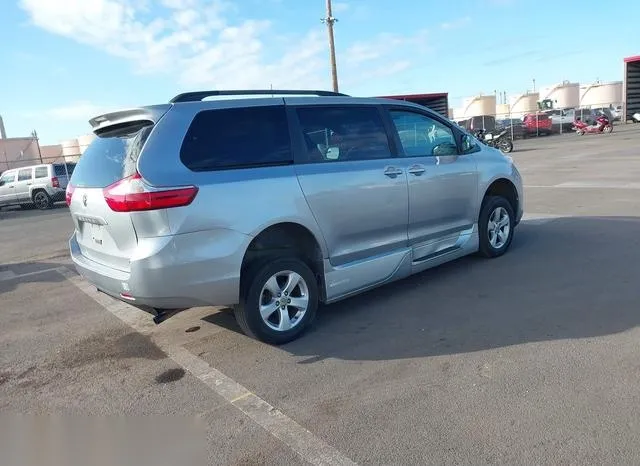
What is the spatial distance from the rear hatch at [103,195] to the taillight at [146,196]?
7 centimetres

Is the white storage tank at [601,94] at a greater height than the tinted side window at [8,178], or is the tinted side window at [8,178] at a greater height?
the white storage tank at [601,94]

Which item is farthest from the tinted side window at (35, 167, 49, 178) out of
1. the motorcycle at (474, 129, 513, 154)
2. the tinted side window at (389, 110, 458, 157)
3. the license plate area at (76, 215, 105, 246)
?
the motorcycle at (474, 129, 513, 154)

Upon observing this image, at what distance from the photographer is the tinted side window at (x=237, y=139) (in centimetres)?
396

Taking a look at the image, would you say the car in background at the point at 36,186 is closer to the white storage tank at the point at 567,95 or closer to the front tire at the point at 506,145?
the front tire at the point at 506,145

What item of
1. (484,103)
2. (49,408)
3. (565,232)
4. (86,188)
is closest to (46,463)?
(49,408)

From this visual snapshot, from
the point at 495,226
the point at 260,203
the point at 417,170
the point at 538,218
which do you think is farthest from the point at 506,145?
the point at 260,203

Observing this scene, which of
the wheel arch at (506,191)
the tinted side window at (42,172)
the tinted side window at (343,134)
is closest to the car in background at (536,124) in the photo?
the tinted side window at (42,172)

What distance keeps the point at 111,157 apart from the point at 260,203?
1221 mm

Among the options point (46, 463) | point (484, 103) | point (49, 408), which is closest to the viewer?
point (46, 463)

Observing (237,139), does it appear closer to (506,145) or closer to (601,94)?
(506,145)

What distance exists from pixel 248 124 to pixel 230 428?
2304 millimetres

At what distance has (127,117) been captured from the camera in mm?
4199

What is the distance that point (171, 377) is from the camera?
13.0 ft

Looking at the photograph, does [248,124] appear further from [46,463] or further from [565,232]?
[565,232]
